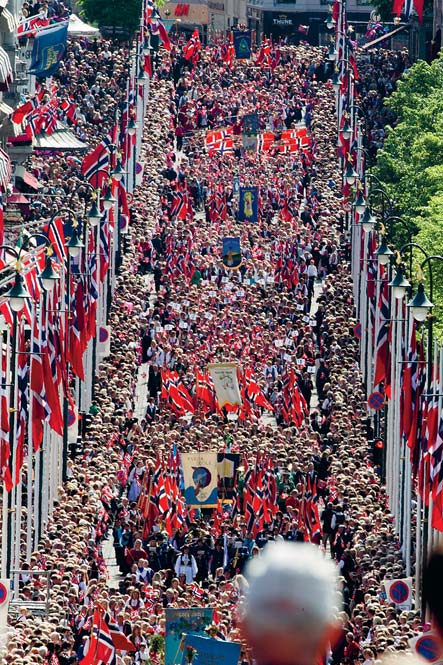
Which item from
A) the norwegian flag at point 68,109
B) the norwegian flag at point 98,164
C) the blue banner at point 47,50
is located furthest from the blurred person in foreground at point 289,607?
the norwegian flag at point 68,109

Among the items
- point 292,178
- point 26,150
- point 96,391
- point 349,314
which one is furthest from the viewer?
point 292,178

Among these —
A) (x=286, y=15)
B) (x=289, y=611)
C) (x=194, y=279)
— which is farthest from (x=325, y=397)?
(x=286, y=15)

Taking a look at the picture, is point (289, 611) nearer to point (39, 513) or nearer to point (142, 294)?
point (39, 513)

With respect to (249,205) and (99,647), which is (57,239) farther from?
(249,205)

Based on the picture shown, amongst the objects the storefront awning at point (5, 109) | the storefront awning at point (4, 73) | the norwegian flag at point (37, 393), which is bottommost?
the norwegian flag at point (37, 393)

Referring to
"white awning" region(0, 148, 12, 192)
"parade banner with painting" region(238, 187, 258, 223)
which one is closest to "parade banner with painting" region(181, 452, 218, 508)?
"white awning" region(0, 148, 12, 192)

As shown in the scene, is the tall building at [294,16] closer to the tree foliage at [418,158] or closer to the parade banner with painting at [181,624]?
the tree foliage at [418,158]
